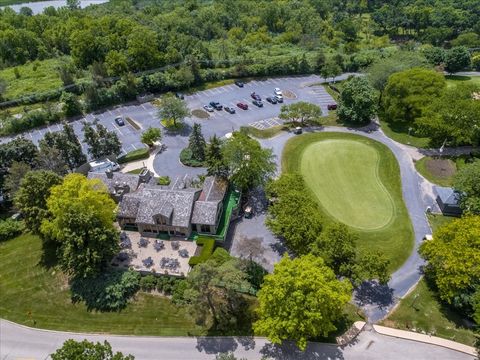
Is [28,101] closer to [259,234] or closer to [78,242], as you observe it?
[78,242]

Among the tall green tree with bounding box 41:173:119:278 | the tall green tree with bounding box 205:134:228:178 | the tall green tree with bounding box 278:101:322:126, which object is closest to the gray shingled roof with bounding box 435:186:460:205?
the tall green tree with bounding box 278:101:322:126

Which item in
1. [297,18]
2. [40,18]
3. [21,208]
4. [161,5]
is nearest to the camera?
[21,208]

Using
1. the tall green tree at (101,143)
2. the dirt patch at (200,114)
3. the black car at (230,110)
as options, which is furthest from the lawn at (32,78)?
the black car at (230,110)

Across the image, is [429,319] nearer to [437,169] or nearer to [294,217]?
[294,217]

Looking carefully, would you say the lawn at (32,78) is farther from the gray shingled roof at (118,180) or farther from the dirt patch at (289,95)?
the dirt patch at (289,95)

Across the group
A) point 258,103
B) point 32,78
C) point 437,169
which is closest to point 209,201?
point 258,103

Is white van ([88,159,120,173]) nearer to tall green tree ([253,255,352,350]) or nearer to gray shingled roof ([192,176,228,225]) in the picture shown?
gray shingled roof ([192,176,228,225])

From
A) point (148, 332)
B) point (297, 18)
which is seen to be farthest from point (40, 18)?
point (148, 332)
